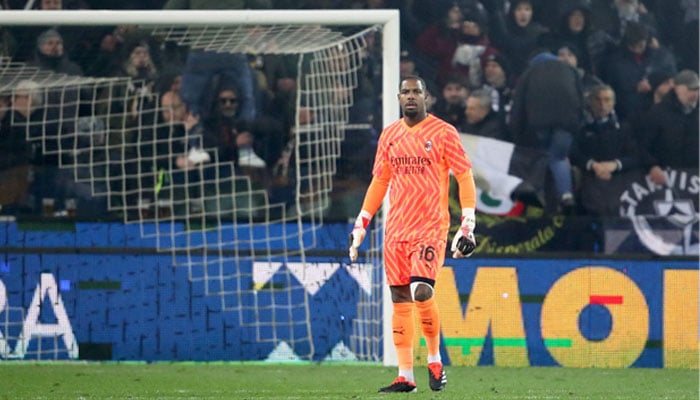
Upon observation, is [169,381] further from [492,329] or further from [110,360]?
[492,329]

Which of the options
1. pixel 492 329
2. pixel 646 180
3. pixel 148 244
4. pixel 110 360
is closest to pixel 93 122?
pixel 148 244

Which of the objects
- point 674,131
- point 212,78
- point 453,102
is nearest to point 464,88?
point 453,102

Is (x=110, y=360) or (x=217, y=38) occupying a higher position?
(x=217, y=38)

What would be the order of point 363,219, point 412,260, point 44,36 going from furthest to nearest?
point 44,36 < point 363,219 < point 412,260

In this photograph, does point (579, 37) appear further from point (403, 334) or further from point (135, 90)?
point (403, 334)

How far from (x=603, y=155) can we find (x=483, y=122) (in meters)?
1.11

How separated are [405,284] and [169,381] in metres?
2.10

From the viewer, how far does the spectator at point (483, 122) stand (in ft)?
37.5

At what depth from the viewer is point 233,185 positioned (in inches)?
435

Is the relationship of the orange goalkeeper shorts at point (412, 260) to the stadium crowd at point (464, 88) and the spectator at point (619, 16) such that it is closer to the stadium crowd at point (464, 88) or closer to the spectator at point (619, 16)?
the stadium crowd at point (464, 88)

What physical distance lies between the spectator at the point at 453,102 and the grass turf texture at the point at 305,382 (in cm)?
223

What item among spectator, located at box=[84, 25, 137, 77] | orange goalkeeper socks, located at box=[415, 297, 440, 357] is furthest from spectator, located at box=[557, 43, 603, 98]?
orange goalkeeper socks, located at box=[415, 297, 440, 357]

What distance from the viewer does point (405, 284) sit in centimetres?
798

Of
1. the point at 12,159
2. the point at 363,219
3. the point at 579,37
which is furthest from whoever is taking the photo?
the point at 579,37
